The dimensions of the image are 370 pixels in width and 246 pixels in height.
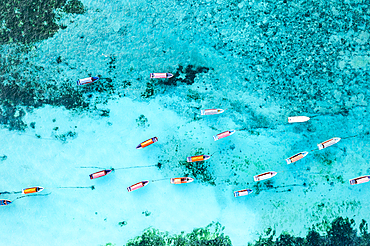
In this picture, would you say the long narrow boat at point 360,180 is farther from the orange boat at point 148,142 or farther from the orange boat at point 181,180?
the orange boat at point 148,142

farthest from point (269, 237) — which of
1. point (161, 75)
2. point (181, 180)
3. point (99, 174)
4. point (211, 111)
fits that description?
point (161, 75)

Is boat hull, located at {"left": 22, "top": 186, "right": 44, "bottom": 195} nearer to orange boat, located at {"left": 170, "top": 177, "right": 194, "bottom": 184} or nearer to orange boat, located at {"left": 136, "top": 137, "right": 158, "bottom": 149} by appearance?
orange boat, located at {"left": 136, "top": 137, "right": 158, "bottom": 149}

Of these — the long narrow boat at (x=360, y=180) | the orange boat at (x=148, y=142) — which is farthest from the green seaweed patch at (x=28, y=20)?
the long narrow boat at (x=360, y=180)

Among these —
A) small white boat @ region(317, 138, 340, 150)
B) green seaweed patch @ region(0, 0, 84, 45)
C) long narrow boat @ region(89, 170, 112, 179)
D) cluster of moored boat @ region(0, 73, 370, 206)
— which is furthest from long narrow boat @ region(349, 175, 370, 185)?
green seaweed patch @ region(0, 0, 84, 45)

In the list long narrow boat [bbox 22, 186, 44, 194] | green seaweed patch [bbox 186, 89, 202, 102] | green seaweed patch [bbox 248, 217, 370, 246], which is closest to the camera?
long narrow boat [bbox 22, 186, 44, 194]

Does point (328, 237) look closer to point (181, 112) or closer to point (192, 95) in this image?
point (181, 112)

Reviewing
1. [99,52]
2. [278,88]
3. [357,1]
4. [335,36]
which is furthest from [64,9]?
[357,1]
